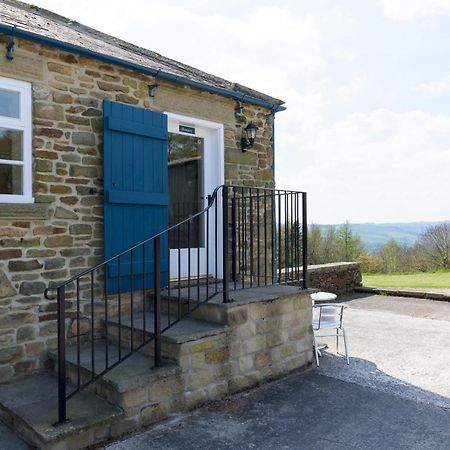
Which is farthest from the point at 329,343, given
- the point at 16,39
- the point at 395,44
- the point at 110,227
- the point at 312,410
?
the point at 16,39

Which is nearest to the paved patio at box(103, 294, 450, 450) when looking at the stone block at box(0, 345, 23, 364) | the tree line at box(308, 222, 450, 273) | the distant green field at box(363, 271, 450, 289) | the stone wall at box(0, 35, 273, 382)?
the stone block at box(0, 345, 23, 364)

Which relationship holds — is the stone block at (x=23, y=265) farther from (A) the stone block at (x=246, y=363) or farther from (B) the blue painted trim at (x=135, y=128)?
(A) the stone block at (x=246, y=363)

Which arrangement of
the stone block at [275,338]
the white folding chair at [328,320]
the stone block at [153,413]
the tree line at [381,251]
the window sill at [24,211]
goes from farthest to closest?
A: 1. the tree line at [381,251]
2. the white folding chair at [328,320]
3. the stone block at [275,338]
4. the window sill at [24,211]
5. the stone block at [153,413]

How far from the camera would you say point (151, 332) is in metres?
3.88

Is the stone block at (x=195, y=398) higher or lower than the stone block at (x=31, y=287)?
lower

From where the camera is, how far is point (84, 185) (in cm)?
442

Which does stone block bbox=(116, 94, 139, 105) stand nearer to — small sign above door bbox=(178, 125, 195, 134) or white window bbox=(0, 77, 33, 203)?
small sign above door bbox=(178, 125, 195, 134)

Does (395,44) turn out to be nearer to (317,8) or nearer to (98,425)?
(317,8)

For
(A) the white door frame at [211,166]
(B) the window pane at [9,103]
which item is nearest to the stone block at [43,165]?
(B) the window pane at [9,103]

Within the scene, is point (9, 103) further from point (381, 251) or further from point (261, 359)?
point (381, 251)

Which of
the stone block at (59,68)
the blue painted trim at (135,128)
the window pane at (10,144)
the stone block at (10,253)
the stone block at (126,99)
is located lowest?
the stone block at (10,253)

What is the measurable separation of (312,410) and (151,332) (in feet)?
5.16

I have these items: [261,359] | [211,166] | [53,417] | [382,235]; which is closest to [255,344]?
[261,359]

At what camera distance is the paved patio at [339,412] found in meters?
3.10
